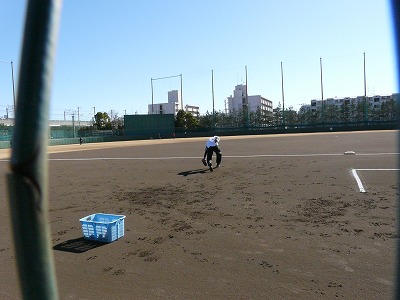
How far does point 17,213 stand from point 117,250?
4.66 meters

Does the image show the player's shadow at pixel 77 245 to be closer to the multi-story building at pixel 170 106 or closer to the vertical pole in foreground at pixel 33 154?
the vertical pole in foreground at pixel 33 154

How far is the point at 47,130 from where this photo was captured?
2.39 feet

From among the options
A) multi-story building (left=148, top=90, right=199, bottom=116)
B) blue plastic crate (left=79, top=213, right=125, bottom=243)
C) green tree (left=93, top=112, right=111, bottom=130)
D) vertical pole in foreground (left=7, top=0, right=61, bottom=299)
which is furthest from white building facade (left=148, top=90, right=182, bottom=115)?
vertical pole in foreground (left=7, top=0, right=61, bottom=299)

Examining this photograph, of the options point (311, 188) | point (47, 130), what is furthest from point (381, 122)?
point (47, 130)

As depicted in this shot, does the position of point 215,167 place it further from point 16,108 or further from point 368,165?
point 16,108

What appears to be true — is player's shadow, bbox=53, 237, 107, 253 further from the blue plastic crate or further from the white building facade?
the white building facade

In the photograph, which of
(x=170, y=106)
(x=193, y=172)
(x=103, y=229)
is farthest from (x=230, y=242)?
(x=170, y=106)

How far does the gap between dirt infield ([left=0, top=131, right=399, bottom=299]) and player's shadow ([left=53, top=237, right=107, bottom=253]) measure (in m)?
0.03

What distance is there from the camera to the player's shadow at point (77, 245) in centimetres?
517

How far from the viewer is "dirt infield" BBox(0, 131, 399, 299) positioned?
150 inches

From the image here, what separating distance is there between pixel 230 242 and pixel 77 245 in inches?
91.5

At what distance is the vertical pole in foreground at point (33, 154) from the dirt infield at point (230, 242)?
531 millimetres

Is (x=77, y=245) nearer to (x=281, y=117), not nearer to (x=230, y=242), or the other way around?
(x=230, y=242)

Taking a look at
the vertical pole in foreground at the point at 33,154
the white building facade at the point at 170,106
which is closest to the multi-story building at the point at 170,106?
the white building facade at the point at 170,106
